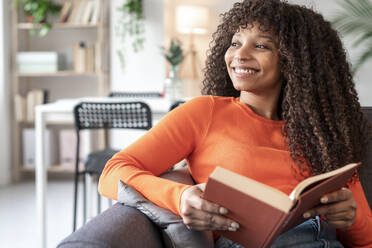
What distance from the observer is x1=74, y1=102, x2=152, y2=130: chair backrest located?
7.93 ft

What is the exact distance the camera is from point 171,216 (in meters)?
1.12

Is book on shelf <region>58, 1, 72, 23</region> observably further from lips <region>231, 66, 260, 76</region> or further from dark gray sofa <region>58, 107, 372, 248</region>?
dark gray sofa <region>58, 107, 372, 248</region>

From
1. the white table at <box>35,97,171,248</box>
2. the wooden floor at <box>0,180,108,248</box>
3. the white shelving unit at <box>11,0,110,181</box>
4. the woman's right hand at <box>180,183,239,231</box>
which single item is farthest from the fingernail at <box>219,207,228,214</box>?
the white shelving unit at <box>11,0,110,181</box>

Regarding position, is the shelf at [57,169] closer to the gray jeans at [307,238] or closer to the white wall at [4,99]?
the white wall at [4,99]

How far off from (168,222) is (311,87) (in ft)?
1.84

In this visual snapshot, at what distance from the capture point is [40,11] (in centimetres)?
430

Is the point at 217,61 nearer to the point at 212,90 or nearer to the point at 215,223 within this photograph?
the point at 212,90

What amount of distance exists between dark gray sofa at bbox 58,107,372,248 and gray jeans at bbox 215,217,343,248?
8.1 inches

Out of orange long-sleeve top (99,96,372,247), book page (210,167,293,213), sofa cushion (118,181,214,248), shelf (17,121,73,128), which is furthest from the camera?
shelf (17,121,73,128)

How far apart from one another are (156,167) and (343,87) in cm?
60

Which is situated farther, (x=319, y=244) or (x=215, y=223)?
(x=319, y=244)

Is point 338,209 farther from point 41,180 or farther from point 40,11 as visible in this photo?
point 40,11

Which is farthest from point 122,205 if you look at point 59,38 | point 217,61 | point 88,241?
point 59,38

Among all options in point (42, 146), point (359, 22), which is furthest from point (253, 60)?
point (359, 22)
